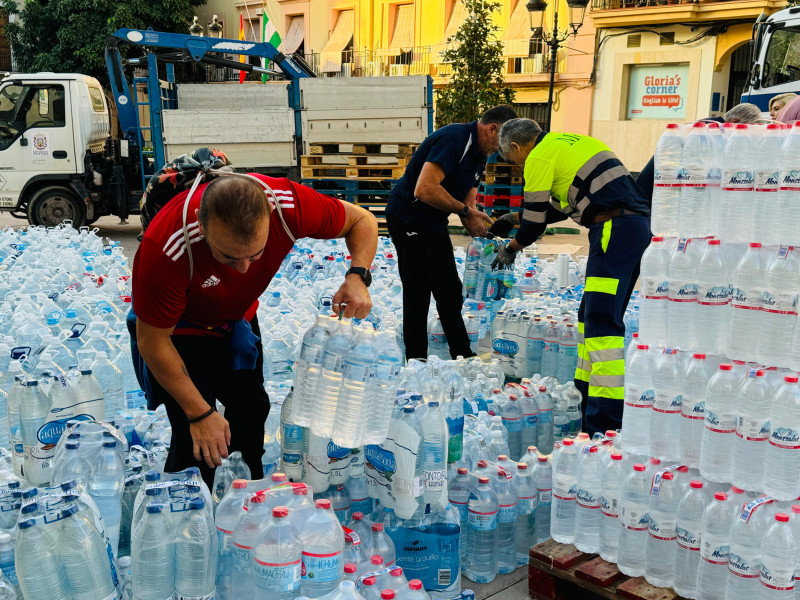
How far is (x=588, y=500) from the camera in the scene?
365cm

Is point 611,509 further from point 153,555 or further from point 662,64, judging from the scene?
point 662,64

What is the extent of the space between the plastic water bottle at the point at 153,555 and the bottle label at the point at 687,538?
210 centimetres

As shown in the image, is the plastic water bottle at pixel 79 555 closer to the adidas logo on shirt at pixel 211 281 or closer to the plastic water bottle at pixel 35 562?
the plastic water bottle at pixel 35 562

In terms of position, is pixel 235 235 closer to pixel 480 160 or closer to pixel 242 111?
pixel 480 160

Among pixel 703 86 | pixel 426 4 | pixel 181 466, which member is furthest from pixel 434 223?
pixel 426 4

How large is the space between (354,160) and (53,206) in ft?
18.5

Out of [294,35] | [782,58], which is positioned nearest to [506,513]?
[782,58]

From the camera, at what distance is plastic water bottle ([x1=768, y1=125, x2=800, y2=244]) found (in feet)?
10.2

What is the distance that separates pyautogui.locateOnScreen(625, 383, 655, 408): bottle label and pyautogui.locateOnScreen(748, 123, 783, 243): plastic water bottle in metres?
0.85

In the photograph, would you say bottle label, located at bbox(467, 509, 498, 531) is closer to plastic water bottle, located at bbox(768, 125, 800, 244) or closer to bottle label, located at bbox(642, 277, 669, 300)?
bottle label, located at bbox(642, 277, 669, 300)

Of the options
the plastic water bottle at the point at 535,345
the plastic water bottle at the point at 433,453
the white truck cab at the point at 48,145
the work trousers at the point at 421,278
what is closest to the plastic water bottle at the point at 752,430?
the plastic water bottle at the point at 433,453

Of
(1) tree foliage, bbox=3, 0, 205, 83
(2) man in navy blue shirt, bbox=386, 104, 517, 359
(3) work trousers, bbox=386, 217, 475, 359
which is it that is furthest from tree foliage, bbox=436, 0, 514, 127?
(1) tree foliage, bbox=3, 0, 205, 83

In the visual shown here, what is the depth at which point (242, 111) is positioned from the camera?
13883 mm

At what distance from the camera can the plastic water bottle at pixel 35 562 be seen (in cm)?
246
